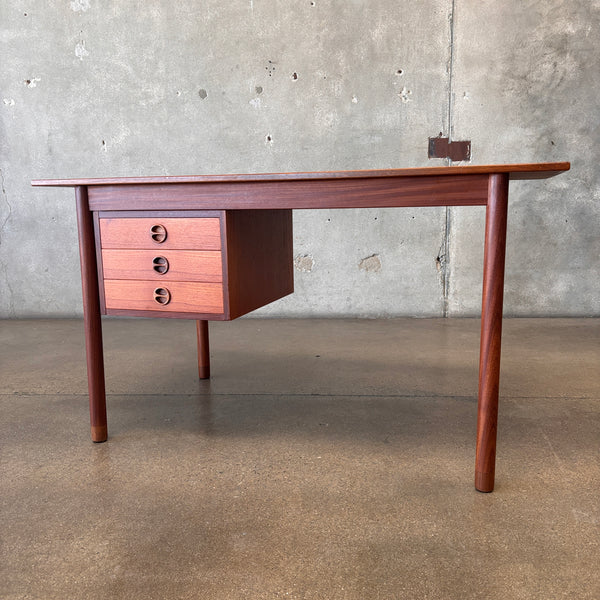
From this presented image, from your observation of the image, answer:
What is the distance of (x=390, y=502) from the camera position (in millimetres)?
1316

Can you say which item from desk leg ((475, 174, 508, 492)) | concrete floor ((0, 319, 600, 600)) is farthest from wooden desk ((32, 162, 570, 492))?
concrete floor ((0, 319, 600, 600))

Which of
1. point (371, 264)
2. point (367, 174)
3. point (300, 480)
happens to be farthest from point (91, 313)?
point (371, 264)

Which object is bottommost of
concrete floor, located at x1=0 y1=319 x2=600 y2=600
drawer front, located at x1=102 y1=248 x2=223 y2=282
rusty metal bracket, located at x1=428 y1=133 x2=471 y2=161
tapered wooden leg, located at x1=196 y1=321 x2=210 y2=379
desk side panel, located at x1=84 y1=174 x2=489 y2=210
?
concrete floor, located at x1=0 y1=319 x2=600 y2=600

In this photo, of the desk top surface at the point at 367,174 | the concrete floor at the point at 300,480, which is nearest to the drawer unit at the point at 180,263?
the desk top surface at the point at 367,174

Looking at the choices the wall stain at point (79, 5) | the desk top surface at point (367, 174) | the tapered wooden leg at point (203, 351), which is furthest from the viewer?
the wall stain at point (79, 5)

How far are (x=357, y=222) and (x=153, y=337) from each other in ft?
4.61

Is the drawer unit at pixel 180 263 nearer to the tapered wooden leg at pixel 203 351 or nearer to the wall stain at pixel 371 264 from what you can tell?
the tapered wooden leg at pixel 203 351

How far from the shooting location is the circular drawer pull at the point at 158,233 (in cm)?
154

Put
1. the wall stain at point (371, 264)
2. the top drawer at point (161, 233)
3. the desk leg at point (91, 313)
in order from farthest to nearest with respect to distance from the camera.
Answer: the wall stain at point (371, 264) → the desk leg at point (91, 313) → the top drawer at point (161, 233)

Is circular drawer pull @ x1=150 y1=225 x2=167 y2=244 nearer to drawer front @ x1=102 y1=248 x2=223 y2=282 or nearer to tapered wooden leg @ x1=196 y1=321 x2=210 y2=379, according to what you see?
drawer front @ x1=102 y1=248 x2=223 y2=282

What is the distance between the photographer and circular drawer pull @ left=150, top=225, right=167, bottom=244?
1538mm

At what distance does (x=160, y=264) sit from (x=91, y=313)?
11.0 inches

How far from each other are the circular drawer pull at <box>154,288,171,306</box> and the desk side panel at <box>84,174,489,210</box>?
23 cm

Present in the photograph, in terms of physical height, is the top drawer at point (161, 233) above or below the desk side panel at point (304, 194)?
below
